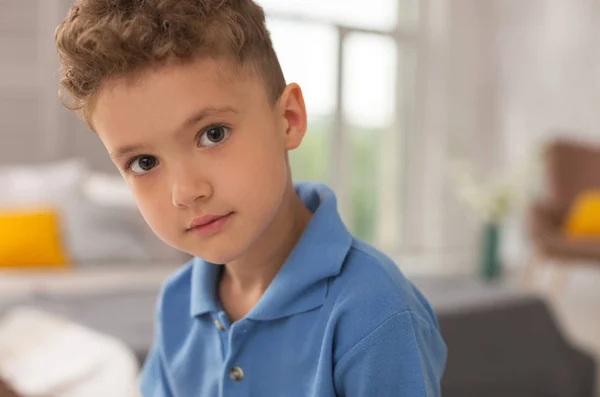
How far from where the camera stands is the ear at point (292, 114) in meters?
0.84

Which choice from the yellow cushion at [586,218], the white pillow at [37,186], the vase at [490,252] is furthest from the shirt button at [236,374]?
the vase at [490,252]

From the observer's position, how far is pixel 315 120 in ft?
18.9

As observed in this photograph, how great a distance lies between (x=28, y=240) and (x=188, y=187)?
98.3 inches

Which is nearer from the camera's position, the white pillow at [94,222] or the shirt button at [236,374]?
the shirt button at [236,374]

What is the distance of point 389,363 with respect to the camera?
2.45 feet

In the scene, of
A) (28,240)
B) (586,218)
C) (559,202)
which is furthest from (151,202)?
(559,202)

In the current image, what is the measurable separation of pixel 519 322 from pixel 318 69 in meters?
3.42

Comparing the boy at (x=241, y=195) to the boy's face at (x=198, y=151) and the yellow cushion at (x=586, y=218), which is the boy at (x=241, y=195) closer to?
the boy's face at (x=198, y=151)

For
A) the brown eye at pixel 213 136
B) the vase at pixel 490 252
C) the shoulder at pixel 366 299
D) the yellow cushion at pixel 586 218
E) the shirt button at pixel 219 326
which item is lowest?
the vase at pixel 490 252

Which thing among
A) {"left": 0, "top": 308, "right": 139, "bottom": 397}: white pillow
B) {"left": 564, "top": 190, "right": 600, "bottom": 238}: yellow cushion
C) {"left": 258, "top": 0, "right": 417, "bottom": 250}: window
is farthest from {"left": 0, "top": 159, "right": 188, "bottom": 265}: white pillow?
{"left": 564, "top": 190, "right": 600, "bottom": 238}: yellow cushion

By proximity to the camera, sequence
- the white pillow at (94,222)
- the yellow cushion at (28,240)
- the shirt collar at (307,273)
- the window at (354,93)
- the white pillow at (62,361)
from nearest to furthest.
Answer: the shirt collar at (307,273) < the white pillow at (62,361) < the yellow cushion at (28,240) < the white pillow at (94,222) < the window at (354,93)

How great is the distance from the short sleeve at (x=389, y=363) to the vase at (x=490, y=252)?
4597mm

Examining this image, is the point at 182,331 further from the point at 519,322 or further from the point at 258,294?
the point at 519,322

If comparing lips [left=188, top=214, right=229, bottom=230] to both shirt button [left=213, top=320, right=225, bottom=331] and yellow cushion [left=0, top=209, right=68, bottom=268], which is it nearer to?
shirt button [left=213, top=320, right=225, bottom=331]
